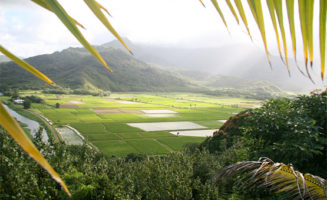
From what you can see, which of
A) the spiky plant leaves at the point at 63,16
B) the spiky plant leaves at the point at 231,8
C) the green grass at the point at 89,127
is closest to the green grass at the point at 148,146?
the green grass at the point at 89,127

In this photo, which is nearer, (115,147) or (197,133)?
(115,147)

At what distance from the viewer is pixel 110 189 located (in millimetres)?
8977

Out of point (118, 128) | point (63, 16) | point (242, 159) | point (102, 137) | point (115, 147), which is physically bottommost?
point (115, 147)

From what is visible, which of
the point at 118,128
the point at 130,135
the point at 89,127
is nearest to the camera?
the point at 130,135

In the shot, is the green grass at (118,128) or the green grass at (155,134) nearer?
the green grass at (155,134)

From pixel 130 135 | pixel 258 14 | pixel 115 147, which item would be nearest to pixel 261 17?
pixel 258 14

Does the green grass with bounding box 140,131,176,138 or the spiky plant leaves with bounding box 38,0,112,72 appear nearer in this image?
the spiky plant leaves with bounding box 38,0,112,72

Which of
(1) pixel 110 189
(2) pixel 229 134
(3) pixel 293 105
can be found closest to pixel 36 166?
(1) pixel 110 189

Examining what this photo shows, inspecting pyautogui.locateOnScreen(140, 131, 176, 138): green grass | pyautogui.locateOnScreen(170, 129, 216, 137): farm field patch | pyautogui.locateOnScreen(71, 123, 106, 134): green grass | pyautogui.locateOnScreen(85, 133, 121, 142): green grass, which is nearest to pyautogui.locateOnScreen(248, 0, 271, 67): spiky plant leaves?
pyautogui.locateOnScreen(85, 133, 121, 142): green grass

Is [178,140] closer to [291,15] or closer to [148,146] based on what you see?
[148,146]

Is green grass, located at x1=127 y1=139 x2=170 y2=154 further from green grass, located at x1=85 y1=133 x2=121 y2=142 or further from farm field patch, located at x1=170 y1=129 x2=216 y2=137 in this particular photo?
farm field patch, located at x1=170 y1=129 x2=216 y2=137

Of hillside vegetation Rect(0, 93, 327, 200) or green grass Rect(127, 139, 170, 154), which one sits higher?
hillside vegetation Rect(0, 93, 327, 200)

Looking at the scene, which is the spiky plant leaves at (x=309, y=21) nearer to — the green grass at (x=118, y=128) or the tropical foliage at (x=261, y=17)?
the tropical foliage at (x=261, y=17)

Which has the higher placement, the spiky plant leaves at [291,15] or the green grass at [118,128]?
the spiky plant leaves at [291,15]
